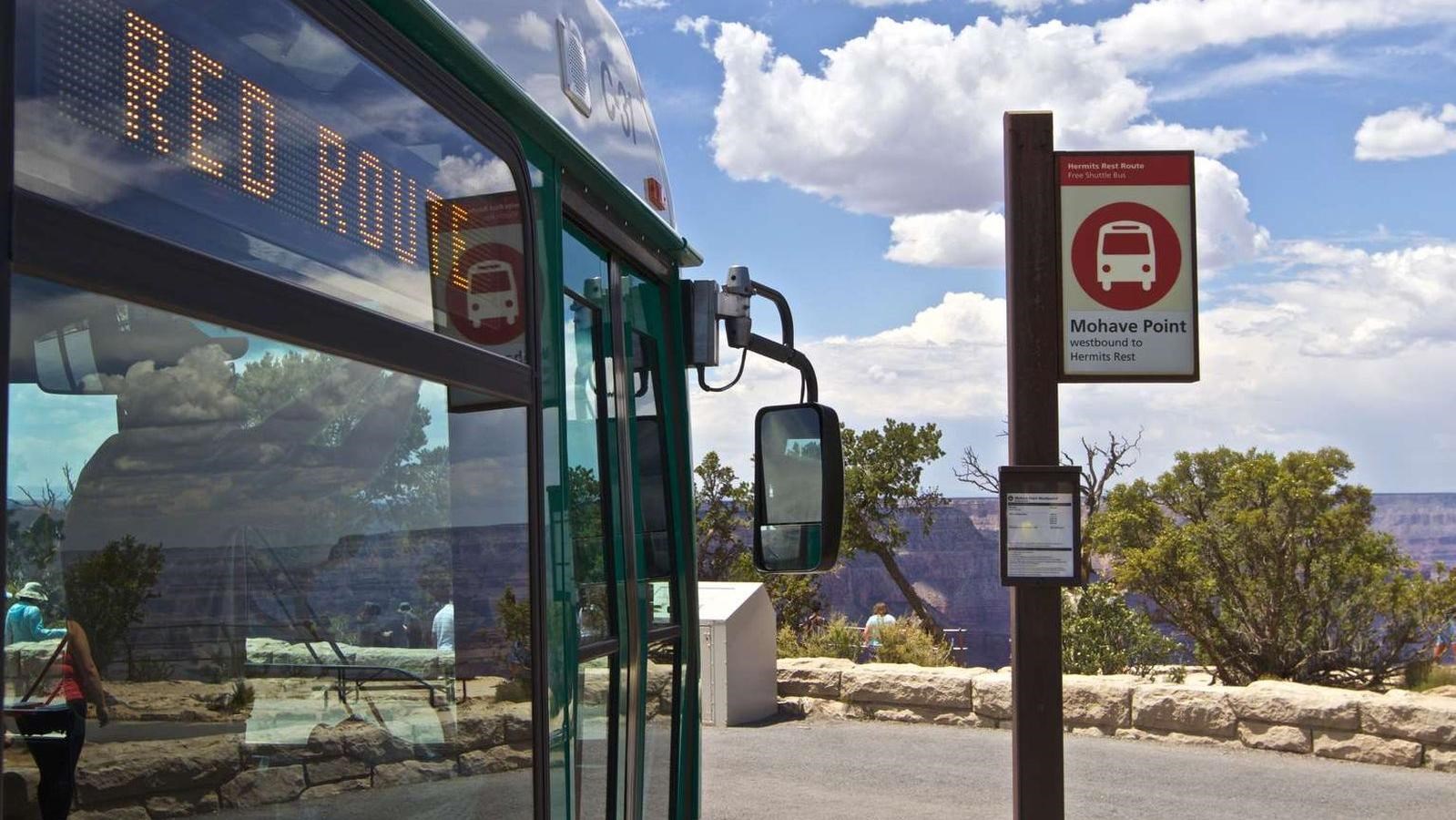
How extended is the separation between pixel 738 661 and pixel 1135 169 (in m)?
7.68

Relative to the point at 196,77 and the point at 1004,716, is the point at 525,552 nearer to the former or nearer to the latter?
the point at 196,77

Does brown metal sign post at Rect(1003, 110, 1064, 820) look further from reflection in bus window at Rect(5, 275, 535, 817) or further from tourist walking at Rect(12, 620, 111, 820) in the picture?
tourist walking at Rect(12, 620, 111, 820)

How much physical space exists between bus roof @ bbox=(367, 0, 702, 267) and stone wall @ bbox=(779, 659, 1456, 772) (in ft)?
21.1

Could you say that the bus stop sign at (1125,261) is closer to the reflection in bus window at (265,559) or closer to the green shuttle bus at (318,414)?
the green shuttle bus at (318,414)

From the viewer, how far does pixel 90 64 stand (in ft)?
4.44

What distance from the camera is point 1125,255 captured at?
5.64 metres

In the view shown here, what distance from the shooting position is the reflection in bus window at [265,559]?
→ 1.33 metres

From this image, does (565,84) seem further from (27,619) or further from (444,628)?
(27,619)

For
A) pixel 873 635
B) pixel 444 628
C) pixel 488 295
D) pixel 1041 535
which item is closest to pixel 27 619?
pixel 444 628

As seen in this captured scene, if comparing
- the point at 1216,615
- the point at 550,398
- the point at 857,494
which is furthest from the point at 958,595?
the point at 550,398

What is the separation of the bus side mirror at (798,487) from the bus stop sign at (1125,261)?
216cm

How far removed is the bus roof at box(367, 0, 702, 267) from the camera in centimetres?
210

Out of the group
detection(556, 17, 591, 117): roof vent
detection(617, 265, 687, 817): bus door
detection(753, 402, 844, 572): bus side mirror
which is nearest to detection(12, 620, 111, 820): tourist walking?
detection(556, 17, 591, 117): roof vent

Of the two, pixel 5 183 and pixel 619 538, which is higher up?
pixel 5 183
